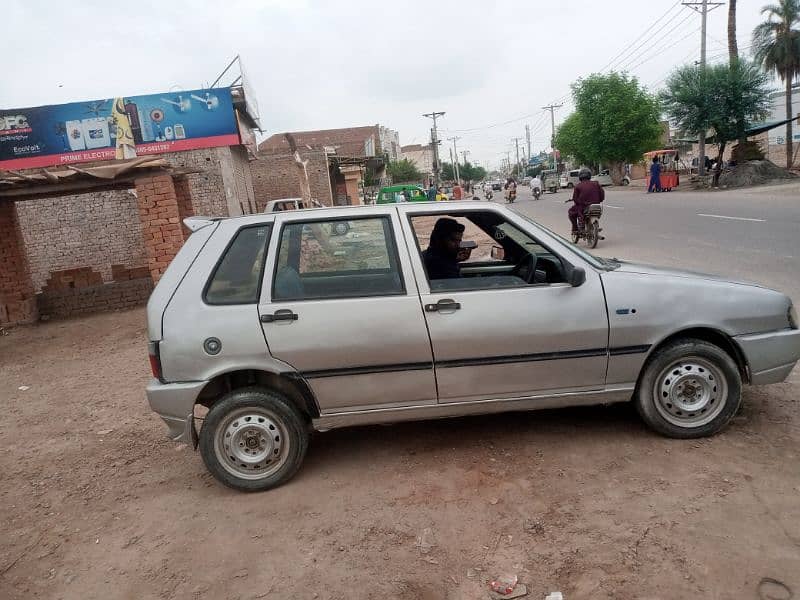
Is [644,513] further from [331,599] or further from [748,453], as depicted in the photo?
[331,599]

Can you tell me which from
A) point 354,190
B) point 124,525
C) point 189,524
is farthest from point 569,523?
point 354,190

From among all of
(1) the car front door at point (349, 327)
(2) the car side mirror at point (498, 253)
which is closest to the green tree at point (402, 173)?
(2) the car side mirror at point (498, 253)

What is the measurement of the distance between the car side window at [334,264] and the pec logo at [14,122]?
19.0 meters

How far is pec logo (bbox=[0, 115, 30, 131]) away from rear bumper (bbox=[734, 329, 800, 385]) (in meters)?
21.0

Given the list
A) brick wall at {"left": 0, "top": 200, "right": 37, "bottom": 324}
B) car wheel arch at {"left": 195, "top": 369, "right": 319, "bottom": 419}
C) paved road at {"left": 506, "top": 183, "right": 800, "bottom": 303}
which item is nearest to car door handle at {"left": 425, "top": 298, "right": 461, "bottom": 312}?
car wheel arch at {"left": 195, "top": 369, "right": 319, "bottom": 419}

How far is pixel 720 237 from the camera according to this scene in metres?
11.7

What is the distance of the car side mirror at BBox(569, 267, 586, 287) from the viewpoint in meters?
3.47

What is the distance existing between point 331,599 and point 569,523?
1206mm

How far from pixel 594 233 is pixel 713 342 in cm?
917

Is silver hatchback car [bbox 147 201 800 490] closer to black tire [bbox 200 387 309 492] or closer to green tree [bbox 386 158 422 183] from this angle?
black tire [bbox 200 387 309 492]

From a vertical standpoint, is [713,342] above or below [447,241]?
below

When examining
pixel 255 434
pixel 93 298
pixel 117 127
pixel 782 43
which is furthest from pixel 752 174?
pixel 255 434

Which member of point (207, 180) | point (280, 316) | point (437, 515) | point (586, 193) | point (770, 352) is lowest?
point (437, 515)

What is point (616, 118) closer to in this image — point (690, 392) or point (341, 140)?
point (341, 140)
